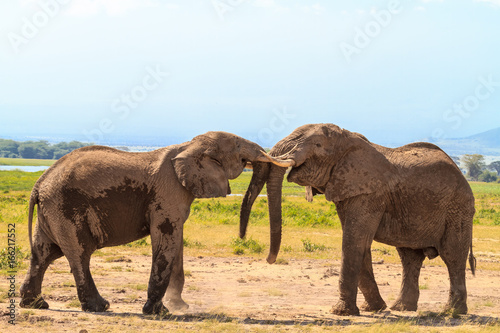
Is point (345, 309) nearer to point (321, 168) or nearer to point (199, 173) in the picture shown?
point (321, 168)

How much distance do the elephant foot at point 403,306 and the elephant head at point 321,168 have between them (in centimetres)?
240

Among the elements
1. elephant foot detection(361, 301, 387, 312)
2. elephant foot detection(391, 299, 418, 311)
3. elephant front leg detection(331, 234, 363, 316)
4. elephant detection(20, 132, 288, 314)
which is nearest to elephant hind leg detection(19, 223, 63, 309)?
elephant detection(20, 132, 288, 314)

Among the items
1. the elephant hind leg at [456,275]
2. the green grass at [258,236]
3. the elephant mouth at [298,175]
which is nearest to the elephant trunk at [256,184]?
the elephant mouth at [298,175]

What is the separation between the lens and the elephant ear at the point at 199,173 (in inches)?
434

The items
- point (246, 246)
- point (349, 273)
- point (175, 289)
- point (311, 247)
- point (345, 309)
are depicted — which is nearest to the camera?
point (349, 273)

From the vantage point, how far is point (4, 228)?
2498 centimetres

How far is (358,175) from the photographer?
11.5 m

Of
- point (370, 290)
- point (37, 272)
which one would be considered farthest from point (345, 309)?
point (37, 272)

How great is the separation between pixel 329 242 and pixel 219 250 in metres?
4.80

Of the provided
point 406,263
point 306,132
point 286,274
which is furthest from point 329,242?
point 306,132

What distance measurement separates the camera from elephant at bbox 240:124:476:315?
11.4 m

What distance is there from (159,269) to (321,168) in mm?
3198

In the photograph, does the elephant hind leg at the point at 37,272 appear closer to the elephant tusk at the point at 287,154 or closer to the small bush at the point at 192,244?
the elephant tusk at the point at 287,154

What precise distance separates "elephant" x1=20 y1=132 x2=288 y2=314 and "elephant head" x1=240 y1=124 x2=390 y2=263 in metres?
0.43
